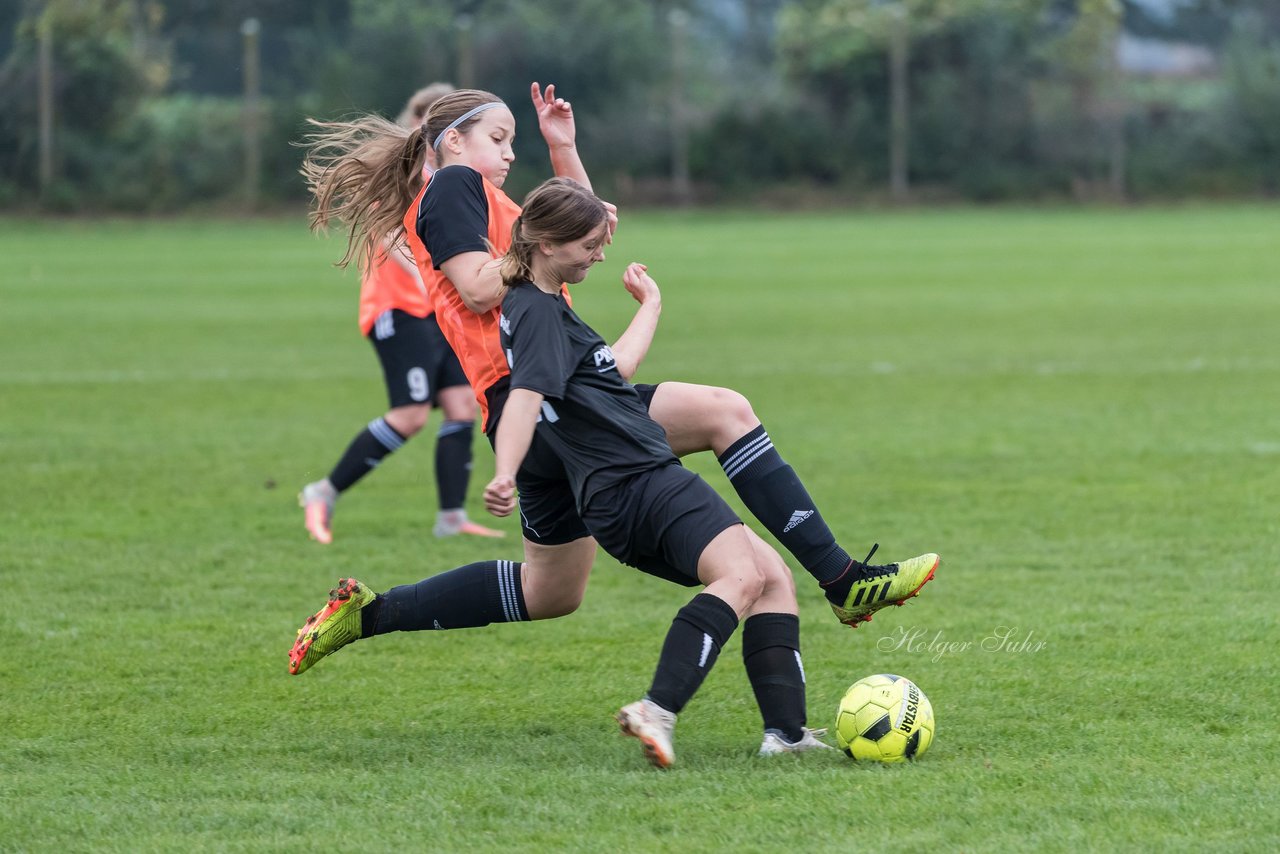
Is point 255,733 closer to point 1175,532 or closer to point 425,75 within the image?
point 1175,532

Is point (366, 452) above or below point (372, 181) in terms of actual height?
below

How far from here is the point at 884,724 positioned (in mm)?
A: 3969

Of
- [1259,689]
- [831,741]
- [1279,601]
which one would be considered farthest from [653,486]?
[1279,601]

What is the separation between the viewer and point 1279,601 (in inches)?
222

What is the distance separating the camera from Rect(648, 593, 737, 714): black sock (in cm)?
384

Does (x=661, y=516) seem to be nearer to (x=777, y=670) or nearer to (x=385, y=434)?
(x=777, y=670)

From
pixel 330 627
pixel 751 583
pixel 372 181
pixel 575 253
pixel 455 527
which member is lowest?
pixel 455 527

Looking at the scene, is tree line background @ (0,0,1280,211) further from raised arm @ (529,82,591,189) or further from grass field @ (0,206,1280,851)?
raised arm @ (529,82,591,189)

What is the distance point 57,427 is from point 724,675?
22.2 feet

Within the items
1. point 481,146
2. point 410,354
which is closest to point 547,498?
point 481,146

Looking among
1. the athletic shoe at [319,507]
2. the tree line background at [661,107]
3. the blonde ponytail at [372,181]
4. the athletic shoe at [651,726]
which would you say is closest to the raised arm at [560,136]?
the blonde ponytail at [372,181]

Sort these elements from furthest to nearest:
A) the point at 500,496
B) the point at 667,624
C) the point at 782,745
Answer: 1. the point at 667,624
2. the point at 782,745
3. the point at 500,496

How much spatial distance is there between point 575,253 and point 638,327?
0.29m

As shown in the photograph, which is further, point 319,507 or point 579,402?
point 319,507
